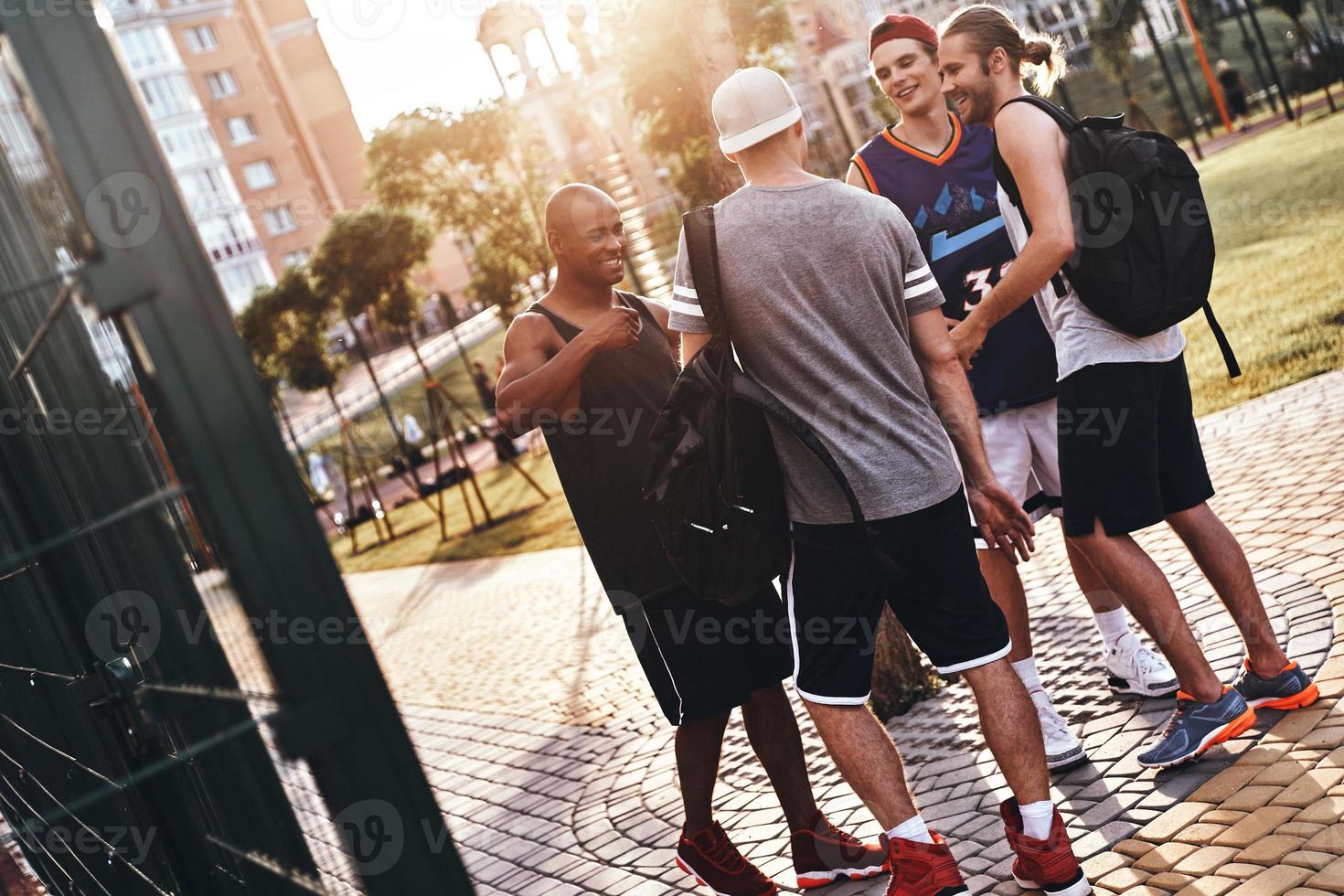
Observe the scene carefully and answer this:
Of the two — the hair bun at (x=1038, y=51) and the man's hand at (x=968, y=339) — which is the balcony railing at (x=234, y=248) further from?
the man's hand at (x=968, y=339)

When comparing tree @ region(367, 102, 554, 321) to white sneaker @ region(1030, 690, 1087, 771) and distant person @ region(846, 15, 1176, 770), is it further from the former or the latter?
white sneaker @ region(1030, 690, 1087, 771)

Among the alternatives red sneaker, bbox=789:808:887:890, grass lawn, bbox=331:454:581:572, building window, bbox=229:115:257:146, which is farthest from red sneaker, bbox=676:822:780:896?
building window, bbox=229:115:257:146

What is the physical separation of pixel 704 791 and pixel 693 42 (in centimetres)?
357

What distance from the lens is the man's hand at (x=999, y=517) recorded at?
3590 mm

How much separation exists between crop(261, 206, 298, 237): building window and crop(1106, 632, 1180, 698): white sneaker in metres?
71.9

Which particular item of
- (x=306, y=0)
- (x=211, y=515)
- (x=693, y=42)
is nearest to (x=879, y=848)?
(x=211, y=515)

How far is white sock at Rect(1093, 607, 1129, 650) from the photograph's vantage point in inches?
174

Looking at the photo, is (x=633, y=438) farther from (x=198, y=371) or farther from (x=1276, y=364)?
(x=1276, y=364)

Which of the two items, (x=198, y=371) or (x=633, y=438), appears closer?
(x=198, y=371)

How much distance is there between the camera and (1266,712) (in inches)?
157

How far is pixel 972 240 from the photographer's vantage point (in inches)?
171

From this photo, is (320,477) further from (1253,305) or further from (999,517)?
(999,517)

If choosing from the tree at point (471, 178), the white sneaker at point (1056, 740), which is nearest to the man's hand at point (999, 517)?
the white sneaker at point (1056, 740)

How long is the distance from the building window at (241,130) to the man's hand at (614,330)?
73.6 meters
